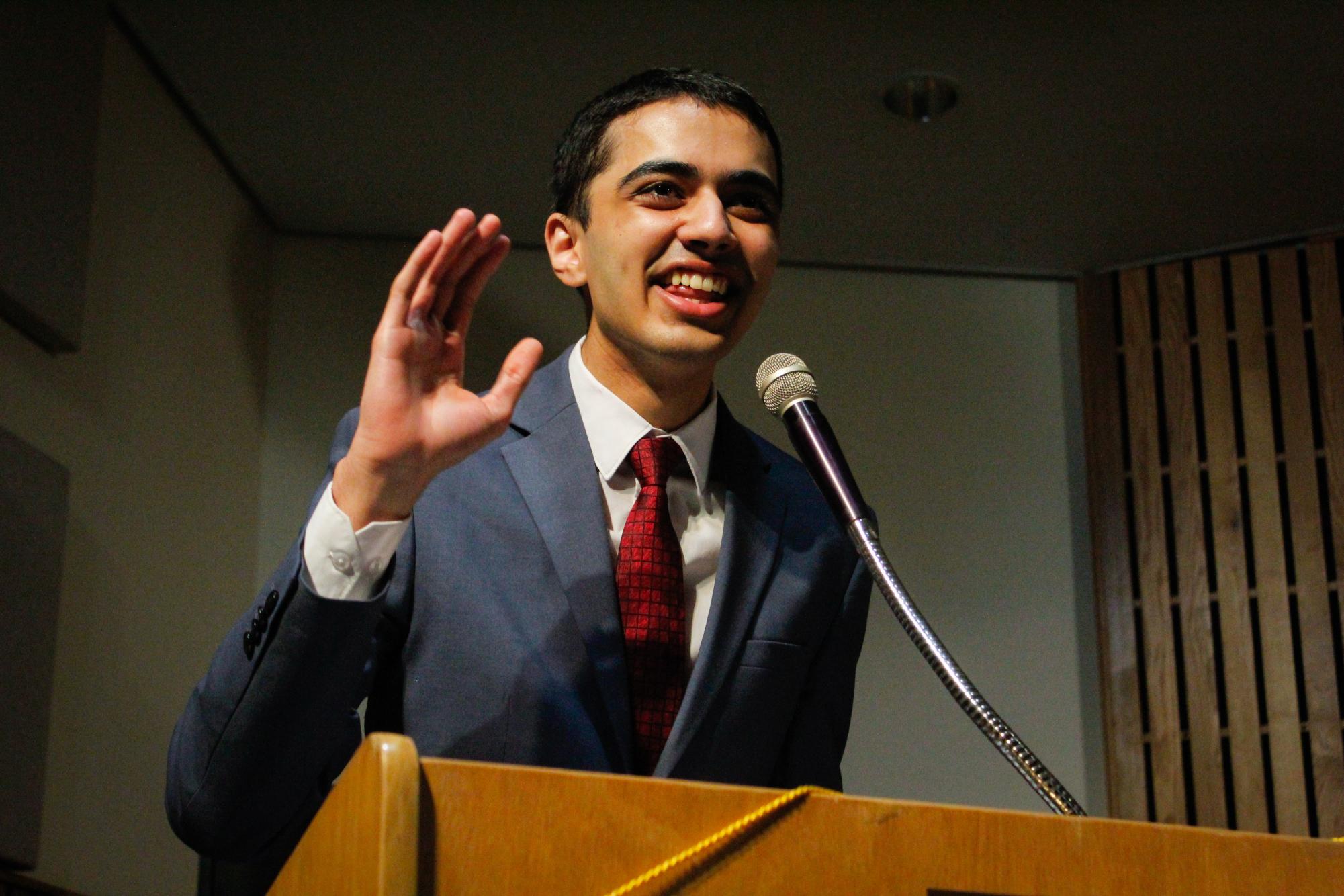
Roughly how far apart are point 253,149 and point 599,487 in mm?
2352

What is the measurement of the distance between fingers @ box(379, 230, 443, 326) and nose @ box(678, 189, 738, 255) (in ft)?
1.82

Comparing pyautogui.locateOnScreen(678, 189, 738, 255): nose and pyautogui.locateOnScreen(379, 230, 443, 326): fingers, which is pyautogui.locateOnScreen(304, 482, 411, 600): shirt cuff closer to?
pyautogui.locateOnScreen(379, 230, 443, 326): fingers

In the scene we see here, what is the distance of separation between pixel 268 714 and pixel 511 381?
0.37 m

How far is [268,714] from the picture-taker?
1.32 metres

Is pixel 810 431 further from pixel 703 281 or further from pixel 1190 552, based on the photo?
→ pixel 1190 552

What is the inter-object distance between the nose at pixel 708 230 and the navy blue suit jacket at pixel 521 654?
0.82 feet

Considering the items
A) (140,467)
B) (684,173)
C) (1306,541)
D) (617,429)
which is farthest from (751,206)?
(1306,541)

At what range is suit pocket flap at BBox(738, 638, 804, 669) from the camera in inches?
67.2

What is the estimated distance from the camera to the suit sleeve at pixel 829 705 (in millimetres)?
1792

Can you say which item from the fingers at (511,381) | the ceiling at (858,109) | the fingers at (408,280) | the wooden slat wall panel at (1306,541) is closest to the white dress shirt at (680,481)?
the fingers at (511,381)

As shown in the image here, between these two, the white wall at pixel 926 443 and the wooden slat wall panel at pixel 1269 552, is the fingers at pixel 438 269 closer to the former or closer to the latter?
Answer: the white wall at pixel 926 443

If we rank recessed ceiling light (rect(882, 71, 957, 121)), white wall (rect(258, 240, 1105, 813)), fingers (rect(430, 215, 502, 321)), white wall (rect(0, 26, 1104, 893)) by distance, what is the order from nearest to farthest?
fingers (rect(430, 215, 502, 321))
white wall (rect(0, 26, 1104, 893))
recessed ceiling light (rect(882, 71, 957, 121))
white wall (rect(258, 240, 1105, 813))

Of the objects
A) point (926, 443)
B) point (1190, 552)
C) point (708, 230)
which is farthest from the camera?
point (926, 443)

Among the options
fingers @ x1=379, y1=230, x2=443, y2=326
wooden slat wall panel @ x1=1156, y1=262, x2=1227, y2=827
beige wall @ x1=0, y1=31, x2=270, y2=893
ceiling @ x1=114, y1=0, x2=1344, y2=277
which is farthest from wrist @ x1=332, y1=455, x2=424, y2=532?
wooden slat wall panel @ x1=1156, y1=262, x2=1227, y2=827
